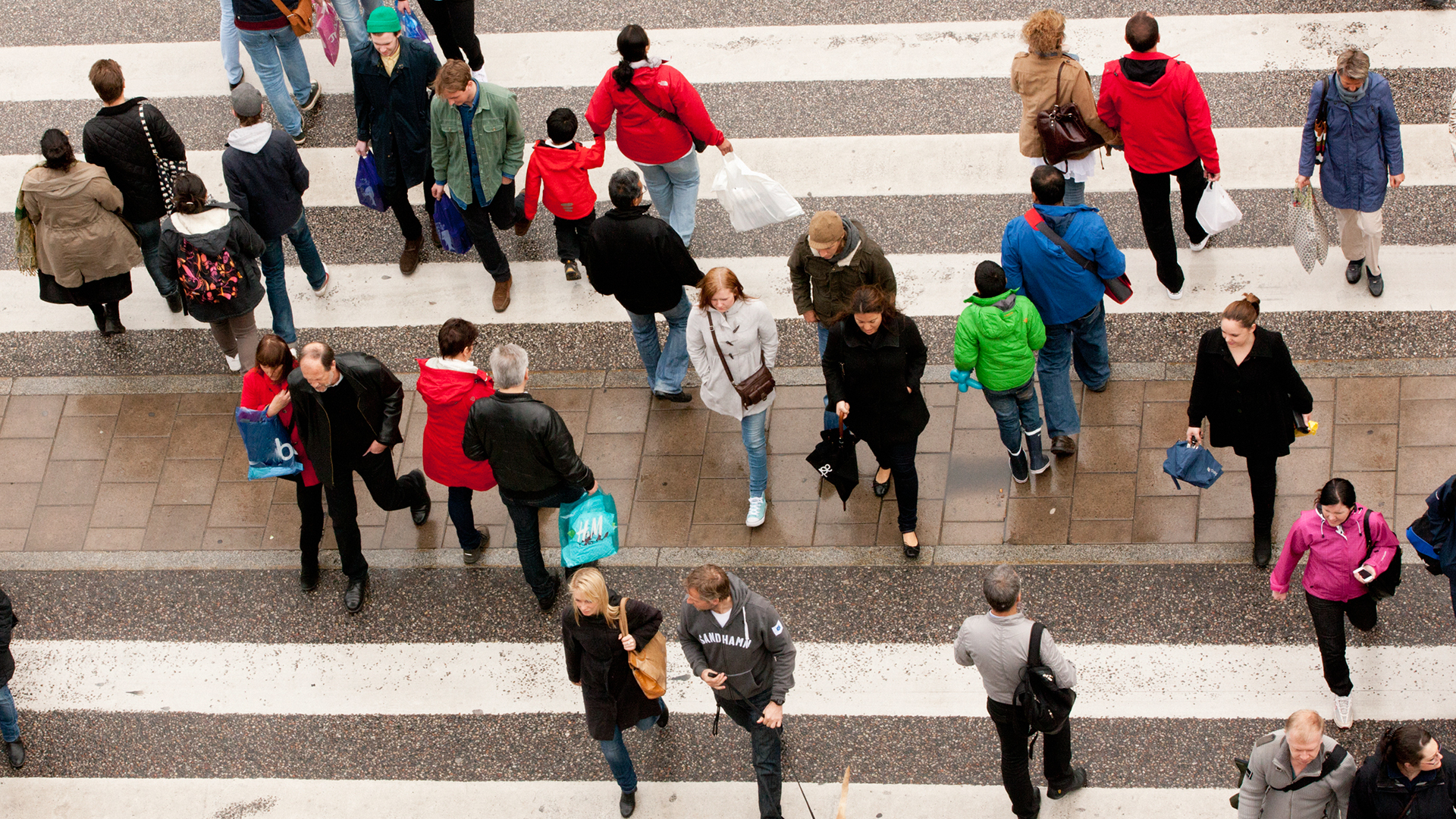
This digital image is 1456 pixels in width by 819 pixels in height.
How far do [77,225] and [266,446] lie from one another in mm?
2654

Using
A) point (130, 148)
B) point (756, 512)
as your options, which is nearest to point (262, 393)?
point (130, 148)

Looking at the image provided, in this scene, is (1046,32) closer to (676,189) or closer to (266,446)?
(676,189)

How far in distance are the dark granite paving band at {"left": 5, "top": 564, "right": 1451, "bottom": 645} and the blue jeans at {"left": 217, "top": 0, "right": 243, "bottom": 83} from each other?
14.5 ft

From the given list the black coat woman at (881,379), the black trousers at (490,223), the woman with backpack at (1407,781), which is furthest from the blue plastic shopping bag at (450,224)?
the woman with backpack at (1407,781)

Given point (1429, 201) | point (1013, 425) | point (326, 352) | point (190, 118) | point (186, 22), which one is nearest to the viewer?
point (326, 352)

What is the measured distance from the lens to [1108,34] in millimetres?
10484

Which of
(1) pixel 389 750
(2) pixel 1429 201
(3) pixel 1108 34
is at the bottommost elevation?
(1) pixel 389 750

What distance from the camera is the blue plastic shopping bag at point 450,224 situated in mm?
9281

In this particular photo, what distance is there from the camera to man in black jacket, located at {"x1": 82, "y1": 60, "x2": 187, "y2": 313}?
8859mm

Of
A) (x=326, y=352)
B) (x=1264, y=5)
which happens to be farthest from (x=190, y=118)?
(x=1264, y=5)

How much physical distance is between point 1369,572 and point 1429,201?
3.97m

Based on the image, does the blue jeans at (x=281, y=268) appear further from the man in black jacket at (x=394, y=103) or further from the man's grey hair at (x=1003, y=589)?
the man's grey hair at (x=1003, y=589)

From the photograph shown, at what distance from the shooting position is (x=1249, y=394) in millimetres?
6824

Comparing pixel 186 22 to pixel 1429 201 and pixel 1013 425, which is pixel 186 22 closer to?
pixel 1013 425
